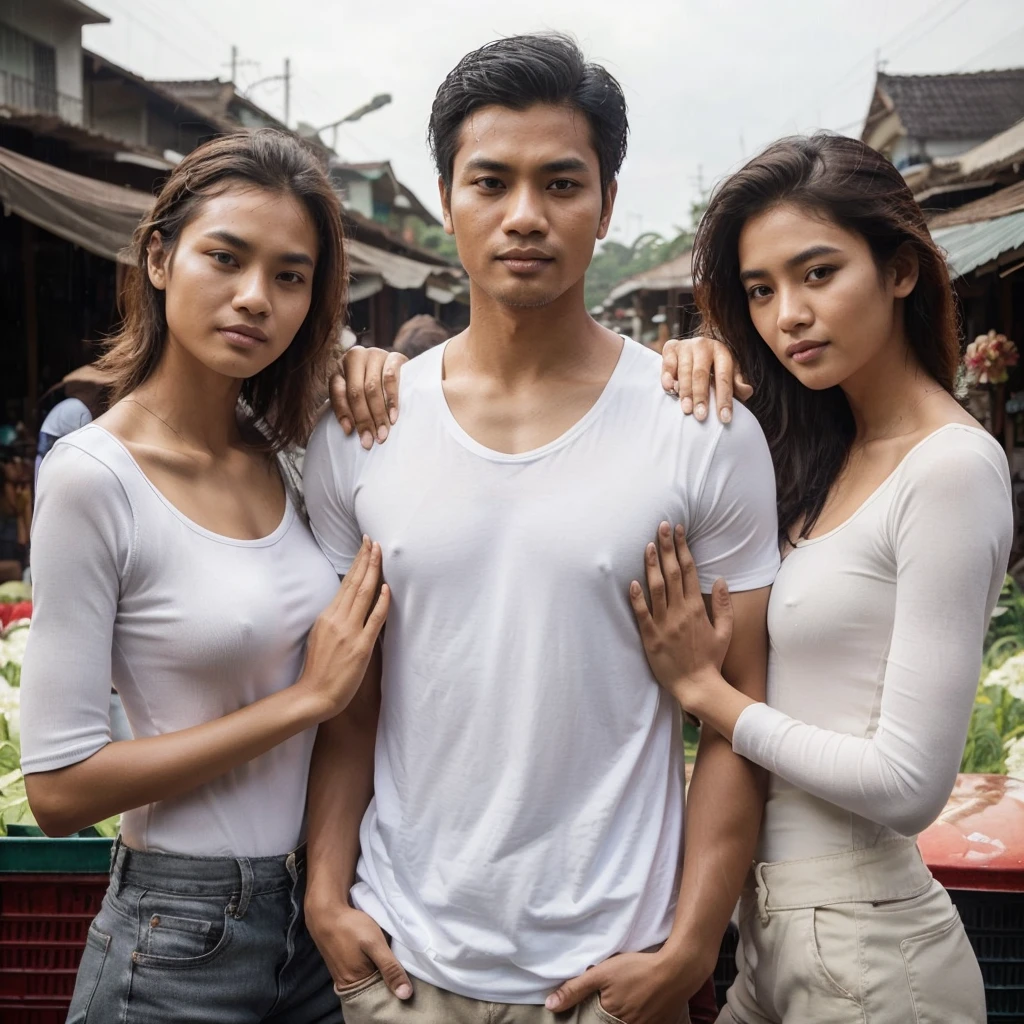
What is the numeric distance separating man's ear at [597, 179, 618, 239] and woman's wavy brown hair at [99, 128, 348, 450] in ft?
1.72

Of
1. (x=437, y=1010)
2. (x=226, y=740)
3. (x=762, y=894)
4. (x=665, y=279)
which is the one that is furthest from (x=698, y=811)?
(x=665, y=279)

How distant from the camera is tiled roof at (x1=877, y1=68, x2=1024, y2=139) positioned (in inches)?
720

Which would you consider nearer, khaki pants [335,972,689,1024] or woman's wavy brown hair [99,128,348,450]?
khaki pants [335,972,689,1024]

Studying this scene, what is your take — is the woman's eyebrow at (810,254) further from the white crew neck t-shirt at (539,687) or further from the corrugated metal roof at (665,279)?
the corrugated metal roof at (665,279)

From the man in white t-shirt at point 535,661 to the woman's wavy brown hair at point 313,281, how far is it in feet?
0.94

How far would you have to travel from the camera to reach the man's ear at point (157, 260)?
6.85 ft

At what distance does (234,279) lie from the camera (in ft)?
6.57

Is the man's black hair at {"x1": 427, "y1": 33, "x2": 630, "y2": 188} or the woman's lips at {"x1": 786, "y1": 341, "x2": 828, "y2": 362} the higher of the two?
the man's black hair at {"x1": 427, "y1": 33, "x2": 630, "y2": 188}

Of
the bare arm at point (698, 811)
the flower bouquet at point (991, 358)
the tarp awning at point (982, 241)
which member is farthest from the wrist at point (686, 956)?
the flower bouquet at point (991, 358)

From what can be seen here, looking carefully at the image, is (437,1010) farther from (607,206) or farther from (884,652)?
(607,206)

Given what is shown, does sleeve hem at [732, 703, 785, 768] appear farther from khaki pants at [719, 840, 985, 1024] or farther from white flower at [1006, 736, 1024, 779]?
white flower at [1006, 736, 1024, 779]

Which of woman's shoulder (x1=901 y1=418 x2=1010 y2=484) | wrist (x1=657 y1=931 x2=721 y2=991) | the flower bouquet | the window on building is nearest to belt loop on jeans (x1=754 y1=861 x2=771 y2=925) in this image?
wrist (x1=657 y1=931 x2=721 y2=991)

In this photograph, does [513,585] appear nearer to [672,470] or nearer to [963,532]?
[672,470]

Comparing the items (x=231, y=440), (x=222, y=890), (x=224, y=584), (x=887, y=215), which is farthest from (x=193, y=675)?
(x=887, y=215)
